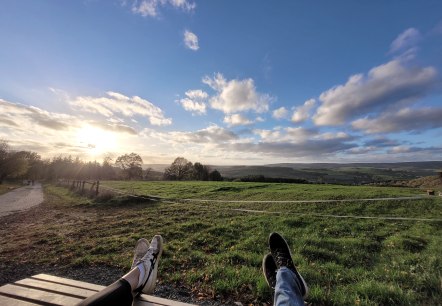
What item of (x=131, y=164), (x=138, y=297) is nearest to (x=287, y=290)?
(x=138, y=297)

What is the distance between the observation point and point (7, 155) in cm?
6569

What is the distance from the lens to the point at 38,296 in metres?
2.96

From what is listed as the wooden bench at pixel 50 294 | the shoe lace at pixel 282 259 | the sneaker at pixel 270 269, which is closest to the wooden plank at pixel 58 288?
the wooden bench at pixel 50 294

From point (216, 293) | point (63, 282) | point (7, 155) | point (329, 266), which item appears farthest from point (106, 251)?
point (7, 155)

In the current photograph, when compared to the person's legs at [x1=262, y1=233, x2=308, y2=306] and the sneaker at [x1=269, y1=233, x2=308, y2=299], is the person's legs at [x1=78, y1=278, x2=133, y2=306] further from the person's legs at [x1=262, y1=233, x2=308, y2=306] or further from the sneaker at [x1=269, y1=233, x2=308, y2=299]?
the sneaker at [x1=269, y1=233, x2=308, y2=299]

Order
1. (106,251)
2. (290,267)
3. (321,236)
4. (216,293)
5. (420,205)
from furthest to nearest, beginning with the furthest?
(420,205)
(321,236)
(106,251)
(216,293)
(290,267)

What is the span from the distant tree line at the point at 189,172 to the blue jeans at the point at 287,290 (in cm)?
6246

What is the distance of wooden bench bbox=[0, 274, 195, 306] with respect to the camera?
2.86m

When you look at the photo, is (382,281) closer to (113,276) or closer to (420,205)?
(113,276)

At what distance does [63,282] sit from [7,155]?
80.7m

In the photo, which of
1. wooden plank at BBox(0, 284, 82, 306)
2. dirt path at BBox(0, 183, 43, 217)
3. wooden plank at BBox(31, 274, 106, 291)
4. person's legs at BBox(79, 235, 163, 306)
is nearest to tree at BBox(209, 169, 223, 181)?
dirt path at BBox(0, 183, 43, 217)

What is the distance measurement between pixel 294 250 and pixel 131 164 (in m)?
85.4

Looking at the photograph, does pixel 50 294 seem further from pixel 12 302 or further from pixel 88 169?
pixel 88 169

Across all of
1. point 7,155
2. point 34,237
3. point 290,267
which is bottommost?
point 34,237
